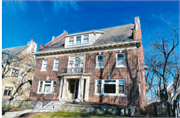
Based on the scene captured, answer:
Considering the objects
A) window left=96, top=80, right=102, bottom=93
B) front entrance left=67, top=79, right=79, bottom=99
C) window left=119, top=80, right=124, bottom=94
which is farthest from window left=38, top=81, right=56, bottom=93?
window left=119, top=80, right=124, bottom=94

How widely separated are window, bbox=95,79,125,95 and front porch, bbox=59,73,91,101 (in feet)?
4.75

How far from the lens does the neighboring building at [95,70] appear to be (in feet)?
51.6

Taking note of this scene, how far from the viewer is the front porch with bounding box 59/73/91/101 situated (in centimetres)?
1695

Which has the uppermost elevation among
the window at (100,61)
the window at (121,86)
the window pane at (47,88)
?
the window at (100,61)

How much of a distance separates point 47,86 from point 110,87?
9009 millimetres

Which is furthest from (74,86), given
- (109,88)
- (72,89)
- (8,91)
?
(8,91)

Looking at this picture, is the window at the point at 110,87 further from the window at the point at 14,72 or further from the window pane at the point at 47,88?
the window at the point at 14,72

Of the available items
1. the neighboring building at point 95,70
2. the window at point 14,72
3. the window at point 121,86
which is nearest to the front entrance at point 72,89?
the neighboring building at point 95,70

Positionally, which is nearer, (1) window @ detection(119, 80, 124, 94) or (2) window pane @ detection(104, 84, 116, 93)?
(1) window @ detection(119, 80, 124, 94)

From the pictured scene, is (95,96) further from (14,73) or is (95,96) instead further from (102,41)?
(14,73)

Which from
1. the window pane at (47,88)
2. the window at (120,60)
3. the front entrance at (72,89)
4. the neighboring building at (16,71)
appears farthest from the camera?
the neighboring building at (16,71)

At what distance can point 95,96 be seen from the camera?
1639 centimetres

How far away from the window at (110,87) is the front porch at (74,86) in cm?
145

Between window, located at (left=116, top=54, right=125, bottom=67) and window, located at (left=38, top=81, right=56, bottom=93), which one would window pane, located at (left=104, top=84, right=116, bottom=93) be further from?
window, located at (left=38, top=81, right=56, bottom=93)
